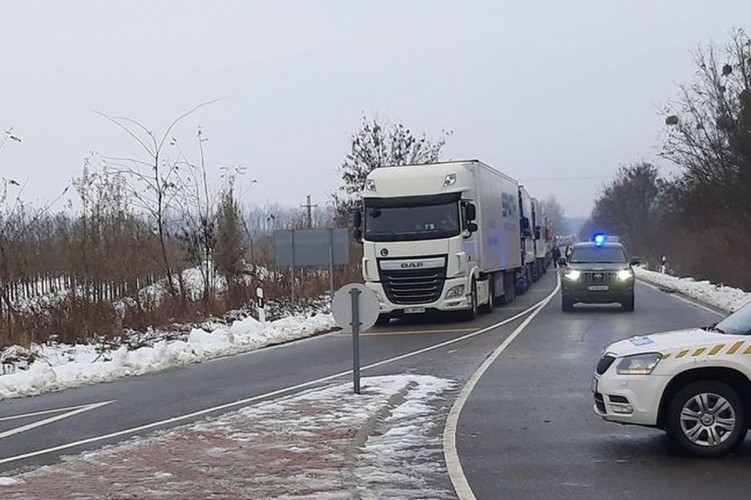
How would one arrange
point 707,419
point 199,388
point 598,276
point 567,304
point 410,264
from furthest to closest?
point 567,304
point 598,276
point 410,264
point 199,388
point 707,419

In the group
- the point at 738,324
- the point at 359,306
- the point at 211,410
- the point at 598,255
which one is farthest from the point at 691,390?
the point at 598,255

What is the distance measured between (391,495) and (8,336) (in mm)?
14726

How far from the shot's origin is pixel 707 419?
9055 mm

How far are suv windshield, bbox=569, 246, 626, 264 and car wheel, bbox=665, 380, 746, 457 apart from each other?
1940cm

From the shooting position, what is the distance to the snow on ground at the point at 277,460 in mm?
7980

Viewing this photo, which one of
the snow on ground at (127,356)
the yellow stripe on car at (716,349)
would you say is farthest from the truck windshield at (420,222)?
the yellow stripe on car at (716,349)

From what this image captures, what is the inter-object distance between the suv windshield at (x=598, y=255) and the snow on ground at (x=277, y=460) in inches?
668

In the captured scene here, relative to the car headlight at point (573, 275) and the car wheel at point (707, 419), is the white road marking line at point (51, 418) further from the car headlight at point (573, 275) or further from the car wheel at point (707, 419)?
Result: the car headlight at point (573, 275)

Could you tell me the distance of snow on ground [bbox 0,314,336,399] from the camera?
16078mm

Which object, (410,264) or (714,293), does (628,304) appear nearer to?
(410,264)

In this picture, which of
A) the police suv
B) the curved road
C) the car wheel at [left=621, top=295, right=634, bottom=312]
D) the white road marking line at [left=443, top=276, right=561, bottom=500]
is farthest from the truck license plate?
the white road marking line at [left=443, top=276, right=561, bottom=500]

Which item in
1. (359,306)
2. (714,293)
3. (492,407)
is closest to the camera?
(492,407)

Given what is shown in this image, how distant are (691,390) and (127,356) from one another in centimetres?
1176

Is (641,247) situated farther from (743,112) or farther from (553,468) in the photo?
(553,468)
